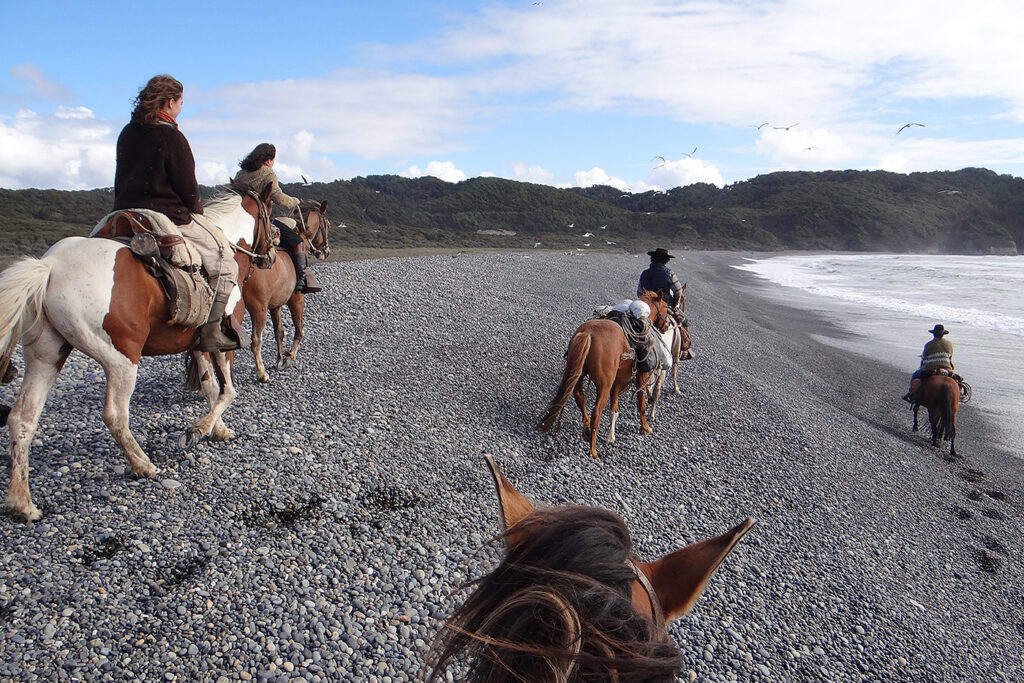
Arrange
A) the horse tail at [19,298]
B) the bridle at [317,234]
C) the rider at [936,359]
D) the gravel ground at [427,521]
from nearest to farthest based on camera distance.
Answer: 1. the gravel ground at [427,521]
2. the horse tail at [19,298]
3. the bridle at [317,234]
4. the rider at [936,359]

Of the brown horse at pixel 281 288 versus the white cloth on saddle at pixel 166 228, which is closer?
the white cloth on saddle at pixel 166 228

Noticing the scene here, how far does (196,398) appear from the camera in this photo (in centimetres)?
723

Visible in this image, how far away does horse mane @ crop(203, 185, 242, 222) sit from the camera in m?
5.80

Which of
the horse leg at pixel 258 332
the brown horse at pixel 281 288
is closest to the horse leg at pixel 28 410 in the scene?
the brown horse at pixel 281 288

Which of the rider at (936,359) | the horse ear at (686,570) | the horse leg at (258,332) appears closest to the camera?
the horse ear at (686,570)

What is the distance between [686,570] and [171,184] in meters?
5.15

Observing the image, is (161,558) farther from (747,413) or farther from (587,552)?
(747,413)

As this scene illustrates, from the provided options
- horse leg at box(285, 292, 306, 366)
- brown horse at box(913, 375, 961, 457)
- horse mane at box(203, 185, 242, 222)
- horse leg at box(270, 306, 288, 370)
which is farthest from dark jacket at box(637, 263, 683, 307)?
horse mane at box(203, 185, 242, 222)

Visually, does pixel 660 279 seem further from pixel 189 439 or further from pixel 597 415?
pixel 189 439

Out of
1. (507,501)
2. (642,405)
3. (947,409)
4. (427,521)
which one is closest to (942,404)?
(947,409)

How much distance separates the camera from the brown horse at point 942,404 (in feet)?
33.6

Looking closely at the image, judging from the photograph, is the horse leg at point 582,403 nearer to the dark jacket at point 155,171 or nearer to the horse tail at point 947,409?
the dark jacket at point 155,171

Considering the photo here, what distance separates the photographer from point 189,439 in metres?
5.68

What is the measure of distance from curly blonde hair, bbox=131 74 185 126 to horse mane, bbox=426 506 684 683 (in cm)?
503
